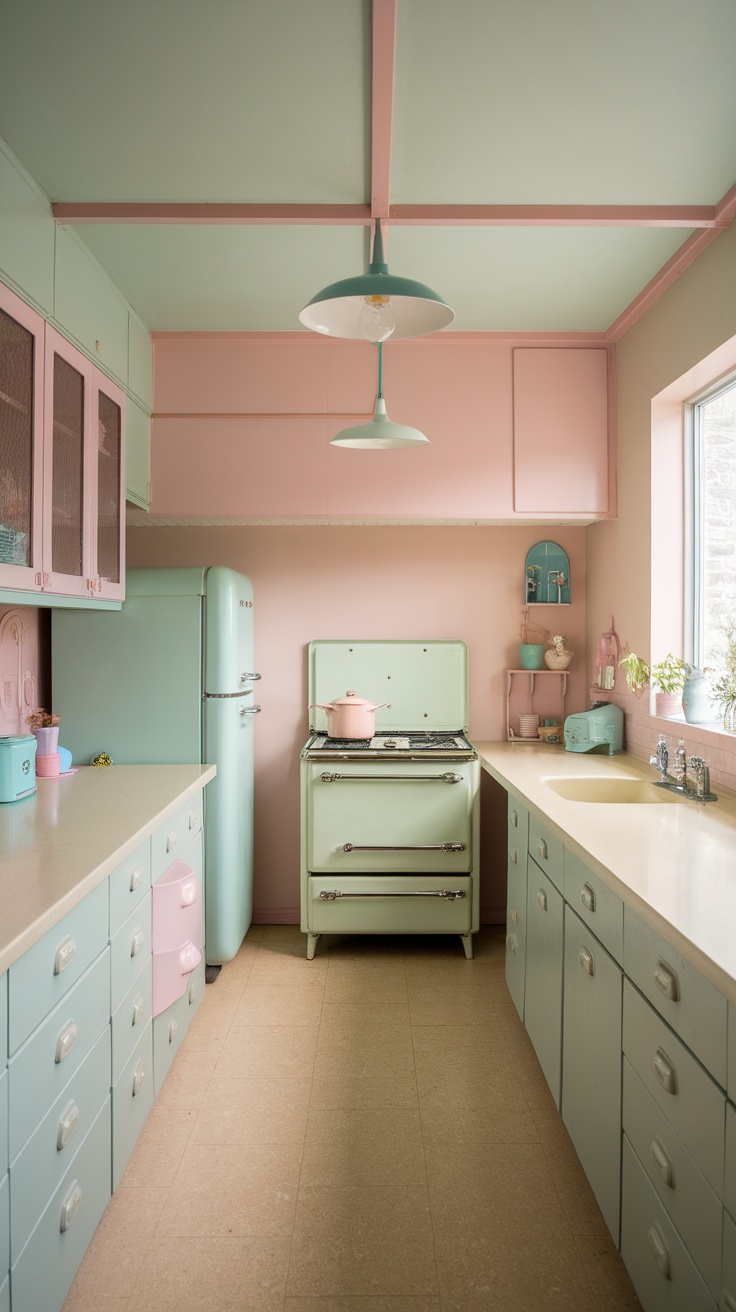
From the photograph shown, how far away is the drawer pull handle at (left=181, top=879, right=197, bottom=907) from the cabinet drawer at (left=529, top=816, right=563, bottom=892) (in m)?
1.05

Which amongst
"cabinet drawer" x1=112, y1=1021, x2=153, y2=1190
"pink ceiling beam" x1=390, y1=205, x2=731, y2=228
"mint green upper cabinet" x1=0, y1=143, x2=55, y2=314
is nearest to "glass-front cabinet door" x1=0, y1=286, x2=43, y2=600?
"mint green upper cabinet" x1=0, y1=143, x2=55, y2=314

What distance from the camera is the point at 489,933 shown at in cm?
378

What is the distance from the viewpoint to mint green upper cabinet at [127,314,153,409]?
316 centimetres

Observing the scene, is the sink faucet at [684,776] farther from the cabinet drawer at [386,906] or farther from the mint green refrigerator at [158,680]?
the mint green refrigerator at [158,680]

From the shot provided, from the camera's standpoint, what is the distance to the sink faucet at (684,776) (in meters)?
2.44

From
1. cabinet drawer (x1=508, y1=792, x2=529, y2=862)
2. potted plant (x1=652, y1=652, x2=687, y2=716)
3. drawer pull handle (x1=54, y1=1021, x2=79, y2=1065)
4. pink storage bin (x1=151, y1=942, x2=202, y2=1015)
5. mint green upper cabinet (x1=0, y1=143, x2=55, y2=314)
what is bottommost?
pink storage bin (x1=151, y1=942, x2=202, y2=1015)

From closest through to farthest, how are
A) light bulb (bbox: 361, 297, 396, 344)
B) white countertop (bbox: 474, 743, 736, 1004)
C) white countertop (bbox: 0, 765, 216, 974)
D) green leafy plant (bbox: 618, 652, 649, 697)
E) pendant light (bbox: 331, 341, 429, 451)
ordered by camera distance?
white countertop (bbox: 474, 743, 736, 1004) < white countertop (bbox: 0, 765, 216, 974) < light bulb (bbox: 361, 297, 396, 344) < pendant light (bbox: 331, 341, 429, 451) < green leafy plant (bbox: 618, 652, 649, 697)

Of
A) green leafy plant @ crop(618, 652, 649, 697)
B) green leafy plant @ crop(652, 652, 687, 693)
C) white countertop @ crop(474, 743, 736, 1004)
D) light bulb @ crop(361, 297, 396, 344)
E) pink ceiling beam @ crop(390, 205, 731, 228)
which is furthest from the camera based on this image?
green leafy plant @ crop(618, 652, 649, 697)

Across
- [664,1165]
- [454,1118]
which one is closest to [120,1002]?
[454,1118]

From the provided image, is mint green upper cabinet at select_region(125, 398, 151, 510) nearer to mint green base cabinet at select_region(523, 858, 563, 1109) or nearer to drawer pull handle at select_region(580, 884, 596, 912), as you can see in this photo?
mint green base cabinet at select_region(523, 858, 563, 1109)

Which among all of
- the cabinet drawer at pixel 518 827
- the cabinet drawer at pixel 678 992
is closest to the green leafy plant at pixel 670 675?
the cabinet drawer at pixel 518 827

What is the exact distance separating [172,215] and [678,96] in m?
1.38

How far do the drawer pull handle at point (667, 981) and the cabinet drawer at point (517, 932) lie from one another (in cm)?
124

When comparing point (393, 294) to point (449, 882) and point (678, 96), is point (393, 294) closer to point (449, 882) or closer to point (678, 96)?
point (678, 96)
